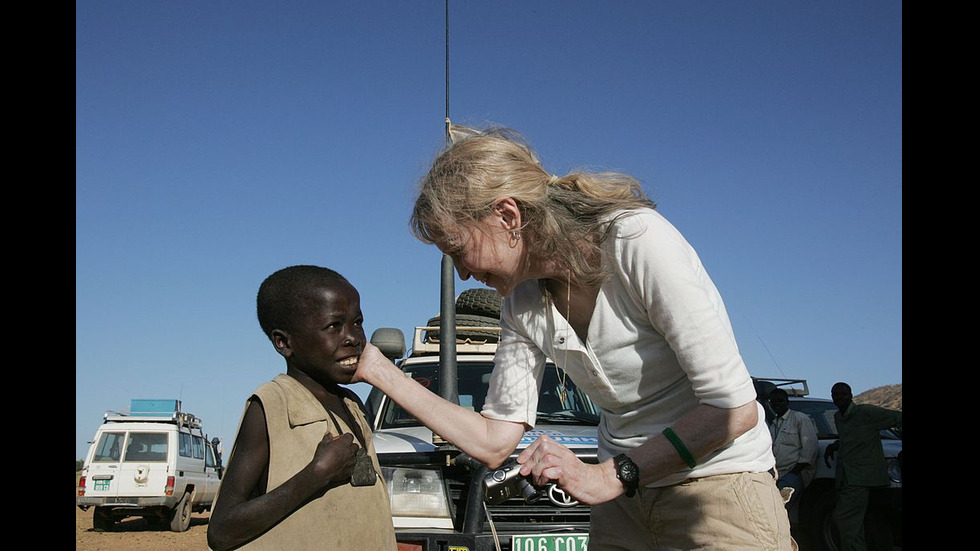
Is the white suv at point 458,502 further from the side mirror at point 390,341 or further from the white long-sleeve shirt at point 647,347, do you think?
the white long-sleeve shirt at point 647,347

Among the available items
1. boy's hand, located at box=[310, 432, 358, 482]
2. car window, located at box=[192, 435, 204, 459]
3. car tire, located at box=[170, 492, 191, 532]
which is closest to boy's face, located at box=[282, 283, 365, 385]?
boy's hand, located at box=[310, 432, 358, 482]

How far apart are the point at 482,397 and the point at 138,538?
13.3 metres

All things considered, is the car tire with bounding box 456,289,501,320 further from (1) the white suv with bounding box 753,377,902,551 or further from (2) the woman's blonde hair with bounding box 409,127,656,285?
(2) the woman's blonde hair with bounding box 409,127,656,285

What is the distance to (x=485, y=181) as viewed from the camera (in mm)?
2314

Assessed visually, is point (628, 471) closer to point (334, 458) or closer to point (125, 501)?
point (334, 458)

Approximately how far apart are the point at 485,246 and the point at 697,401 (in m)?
0.67

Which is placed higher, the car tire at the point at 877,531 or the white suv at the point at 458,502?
the white suv at the point at 458,502

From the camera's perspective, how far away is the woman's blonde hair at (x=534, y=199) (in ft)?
7.47

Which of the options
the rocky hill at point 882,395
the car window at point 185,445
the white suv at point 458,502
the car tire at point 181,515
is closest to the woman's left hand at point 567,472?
the white suv at point 458,502

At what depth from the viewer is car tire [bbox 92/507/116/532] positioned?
17984 mm

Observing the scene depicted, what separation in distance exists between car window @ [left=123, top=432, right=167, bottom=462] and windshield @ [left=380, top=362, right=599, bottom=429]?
13.3 meters

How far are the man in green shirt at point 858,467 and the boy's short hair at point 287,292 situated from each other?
722 centimetres

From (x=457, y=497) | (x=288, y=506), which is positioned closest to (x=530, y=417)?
(x=288, y=506)
